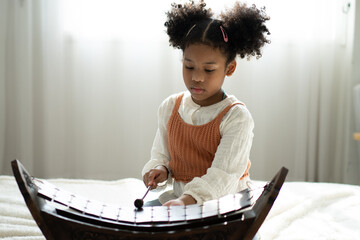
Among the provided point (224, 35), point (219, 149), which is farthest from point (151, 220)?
point (224, 35)

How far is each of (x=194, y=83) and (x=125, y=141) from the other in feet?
5.36

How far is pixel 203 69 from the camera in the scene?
1.18 m

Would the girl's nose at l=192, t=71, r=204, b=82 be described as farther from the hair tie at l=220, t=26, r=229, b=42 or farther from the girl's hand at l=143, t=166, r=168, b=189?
the girl's hand at l=143, t=166, r=168, b=189

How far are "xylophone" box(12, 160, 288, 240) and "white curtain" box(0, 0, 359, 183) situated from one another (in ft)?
6.33

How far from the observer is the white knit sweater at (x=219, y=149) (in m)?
1.04

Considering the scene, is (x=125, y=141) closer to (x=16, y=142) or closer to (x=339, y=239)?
(x=16, y=142)

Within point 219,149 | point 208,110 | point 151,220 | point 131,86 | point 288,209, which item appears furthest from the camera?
point 131,86

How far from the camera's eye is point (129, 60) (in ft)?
8.83

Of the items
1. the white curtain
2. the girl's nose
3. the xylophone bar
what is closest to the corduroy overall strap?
the girl's nose

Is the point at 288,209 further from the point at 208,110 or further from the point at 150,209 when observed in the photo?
the point at 150,209

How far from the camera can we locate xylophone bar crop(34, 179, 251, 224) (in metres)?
0.79

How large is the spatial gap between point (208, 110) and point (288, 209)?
1.79 ft

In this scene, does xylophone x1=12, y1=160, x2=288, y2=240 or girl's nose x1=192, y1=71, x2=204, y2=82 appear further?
girl's nose x1=192, y1=71, x2=204, y2=82

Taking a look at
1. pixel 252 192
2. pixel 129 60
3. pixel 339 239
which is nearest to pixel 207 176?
pixel 252 192
